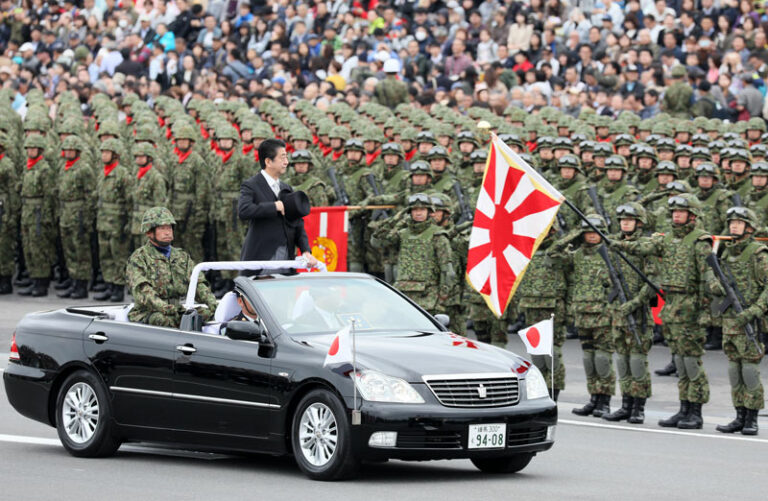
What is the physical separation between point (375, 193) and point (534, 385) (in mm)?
11514

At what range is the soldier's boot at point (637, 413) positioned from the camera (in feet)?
51.8

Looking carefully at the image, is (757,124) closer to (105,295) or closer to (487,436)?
(105,295)

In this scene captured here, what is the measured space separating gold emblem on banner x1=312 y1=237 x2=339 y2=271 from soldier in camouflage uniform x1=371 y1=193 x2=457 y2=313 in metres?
3.69

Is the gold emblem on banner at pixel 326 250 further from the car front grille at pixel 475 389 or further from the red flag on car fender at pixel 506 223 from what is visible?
the car front grille at pixel 475 389

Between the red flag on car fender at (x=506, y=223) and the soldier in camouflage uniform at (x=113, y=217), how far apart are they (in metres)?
10.3

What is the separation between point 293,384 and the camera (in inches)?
436

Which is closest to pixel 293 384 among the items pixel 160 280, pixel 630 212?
pixel 160 280

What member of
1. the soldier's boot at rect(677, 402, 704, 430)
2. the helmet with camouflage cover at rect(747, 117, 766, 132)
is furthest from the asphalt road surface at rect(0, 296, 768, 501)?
the helmet with camouflage cover at rect(747, 117, 766, 132)

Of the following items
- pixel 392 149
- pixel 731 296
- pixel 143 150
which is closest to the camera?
pixel 731 296

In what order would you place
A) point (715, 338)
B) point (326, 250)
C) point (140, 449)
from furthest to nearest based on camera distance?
point (326, 250), point (715, 338), point (140, 449)

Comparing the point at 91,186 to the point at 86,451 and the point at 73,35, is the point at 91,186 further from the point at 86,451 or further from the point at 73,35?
the point at 73,35

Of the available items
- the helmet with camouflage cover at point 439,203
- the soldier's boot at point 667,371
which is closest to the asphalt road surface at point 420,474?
the helmet with camouflage cover at point 439,203

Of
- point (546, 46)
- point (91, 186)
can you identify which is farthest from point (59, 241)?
point (546, 46)

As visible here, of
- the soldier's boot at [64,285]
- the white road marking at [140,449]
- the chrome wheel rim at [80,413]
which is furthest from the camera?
the soldier's boot at [64,285]
